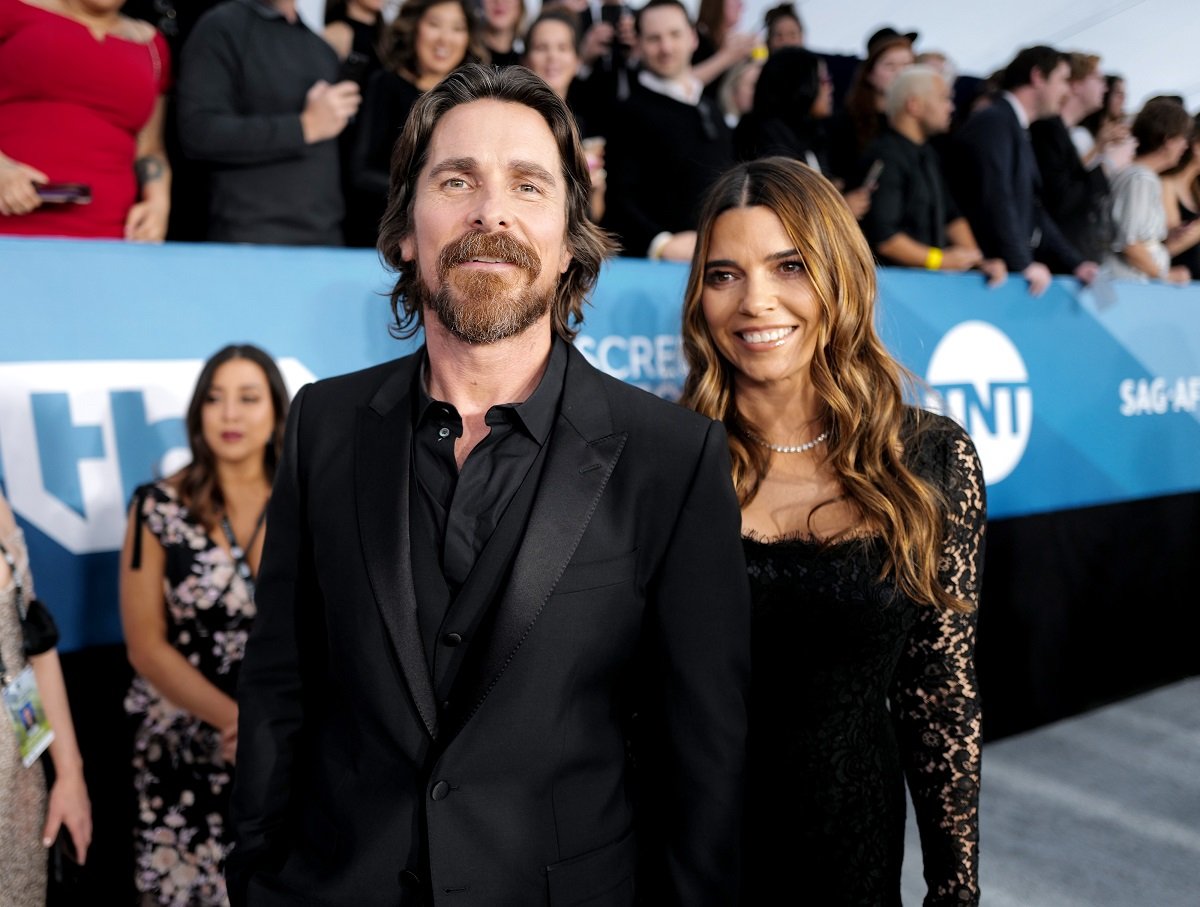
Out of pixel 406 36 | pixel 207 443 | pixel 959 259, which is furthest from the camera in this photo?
pixel 959 259

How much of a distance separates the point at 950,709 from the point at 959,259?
9.85ft

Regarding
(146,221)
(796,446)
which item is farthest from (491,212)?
(146,221)

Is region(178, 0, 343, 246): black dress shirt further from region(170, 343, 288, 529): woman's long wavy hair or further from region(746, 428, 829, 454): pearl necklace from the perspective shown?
region(746, 428, 829, 454): pearl necklace

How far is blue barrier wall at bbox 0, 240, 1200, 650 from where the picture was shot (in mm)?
2293

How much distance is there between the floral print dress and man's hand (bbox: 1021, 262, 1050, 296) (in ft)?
11.7

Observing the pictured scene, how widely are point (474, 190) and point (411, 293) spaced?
319mm

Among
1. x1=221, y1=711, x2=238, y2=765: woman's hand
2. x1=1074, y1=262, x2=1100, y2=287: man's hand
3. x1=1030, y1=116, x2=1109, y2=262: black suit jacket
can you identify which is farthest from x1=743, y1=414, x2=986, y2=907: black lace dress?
x1=1030, y1=116, x2=1109, y2=262: black suit jacket

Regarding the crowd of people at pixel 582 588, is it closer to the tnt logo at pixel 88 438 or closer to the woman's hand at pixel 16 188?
the tnt logo at pixel 88 438

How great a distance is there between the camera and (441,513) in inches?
51.8

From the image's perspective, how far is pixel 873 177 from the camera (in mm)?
4121

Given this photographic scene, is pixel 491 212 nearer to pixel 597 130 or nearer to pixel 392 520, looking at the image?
pixel 392 520

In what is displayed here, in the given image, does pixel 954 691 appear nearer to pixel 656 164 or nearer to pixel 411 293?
pixel 411 293

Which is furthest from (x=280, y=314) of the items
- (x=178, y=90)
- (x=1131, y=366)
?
(x=1131, y=366)

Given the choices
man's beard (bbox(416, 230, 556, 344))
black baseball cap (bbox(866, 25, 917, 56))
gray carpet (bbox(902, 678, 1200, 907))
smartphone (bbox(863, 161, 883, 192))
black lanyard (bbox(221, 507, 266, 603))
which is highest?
black baseball cap (bbox(866, 25, 917, 56))
